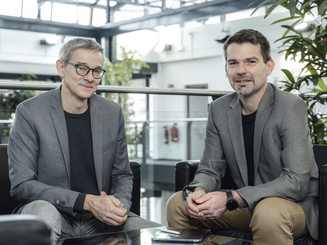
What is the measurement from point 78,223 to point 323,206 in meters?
1.01

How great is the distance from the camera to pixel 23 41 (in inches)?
430

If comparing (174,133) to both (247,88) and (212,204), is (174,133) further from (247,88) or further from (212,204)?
(212,204)

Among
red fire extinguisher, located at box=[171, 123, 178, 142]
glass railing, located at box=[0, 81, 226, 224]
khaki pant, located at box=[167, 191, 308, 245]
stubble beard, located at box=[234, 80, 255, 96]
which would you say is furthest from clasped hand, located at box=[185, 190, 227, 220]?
red fire extinguisher, located at box=[171, 123, 178, 142]

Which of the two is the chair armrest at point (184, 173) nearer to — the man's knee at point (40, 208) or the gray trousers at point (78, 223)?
the gray trousers at point (78, 223)

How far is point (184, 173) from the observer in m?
2.06

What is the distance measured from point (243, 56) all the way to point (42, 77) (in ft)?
33.9

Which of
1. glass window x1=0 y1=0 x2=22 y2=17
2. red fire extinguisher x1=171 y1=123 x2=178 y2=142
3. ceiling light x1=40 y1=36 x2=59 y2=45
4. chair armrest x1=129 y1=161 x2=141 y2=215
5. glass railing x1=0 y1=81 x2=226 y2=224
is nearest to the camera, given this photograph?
chair armrest x1=129 y1=161 x2=141 y2=215

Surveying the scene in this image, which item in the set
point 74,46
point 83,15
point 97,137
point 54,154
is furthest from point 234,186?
point 83,15

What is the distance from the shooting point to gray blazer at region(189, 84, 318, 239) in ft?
5.55

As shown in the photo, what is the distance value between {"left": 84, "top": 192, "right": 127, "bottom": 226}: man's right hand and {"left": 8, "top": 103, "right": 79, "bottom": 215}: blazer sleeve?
0.24 feet

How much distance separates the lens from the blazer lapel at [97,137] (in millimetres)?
1805

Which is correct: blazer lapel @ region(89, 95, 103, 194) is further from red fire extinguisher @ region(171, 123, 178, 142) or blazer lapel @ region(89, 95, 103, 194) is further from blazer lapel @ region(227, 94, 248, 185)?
red fire extinguisher @ region(171, 123, 178, 142)

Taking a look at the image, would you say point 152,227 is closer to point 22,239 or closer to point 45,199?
point 45,199

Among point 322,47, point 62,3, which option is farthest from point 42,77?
point 322,47
